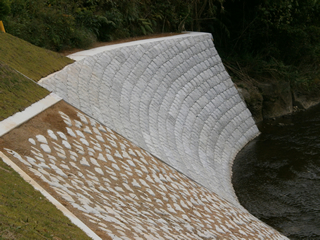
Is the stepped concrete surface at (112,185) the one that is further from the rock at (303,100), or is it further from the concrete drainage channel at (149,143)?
the rock at (303,100)

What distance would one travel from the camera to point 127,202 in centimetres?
520

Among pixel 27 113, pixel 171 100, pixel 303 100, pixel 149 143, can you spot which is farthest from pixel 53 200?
pixel 303 100

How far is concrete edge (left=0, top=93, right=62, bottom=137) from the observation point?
5176mm

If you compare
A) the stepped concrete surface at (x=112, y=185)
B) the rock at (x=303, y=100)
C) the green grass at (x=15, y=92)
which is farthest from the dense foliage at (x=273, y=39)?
the green grass at (x=15, y=92)

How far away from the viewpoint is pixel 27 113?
5816 mm

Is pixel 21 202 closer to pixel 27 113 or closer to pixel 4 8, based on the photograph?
pixel 27 113

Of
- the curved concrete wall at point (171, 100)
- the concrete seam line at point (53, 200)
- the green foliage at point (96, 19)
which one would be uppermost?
the green foliage at point (96, 19)

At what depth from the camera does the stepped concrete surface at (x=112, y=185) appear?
439cm

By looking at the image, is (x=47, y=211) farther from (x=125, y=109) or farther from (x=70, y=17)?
(x=70, y=17)

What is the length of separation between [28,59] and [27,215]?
515 cm

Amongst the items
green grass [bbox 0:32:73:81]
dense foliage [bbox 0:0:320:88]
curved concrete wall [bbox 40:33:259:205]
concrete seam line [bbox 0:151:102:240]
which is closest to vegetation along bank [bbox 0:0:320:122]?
dense foliage [bbox 0:0:320:88]

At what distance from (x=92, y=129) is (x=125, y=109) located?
220cm

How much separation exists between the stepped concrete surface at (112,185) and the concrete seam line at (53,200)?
0.02 metres

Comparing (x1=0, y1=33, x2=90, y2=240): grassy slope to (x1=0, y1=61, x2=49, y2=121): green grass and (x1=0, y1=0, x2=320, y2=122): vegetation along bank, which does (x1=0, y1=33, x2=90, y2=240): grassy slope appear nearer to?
(x1=0, y1=61, x2=49, y2=121): green grass
